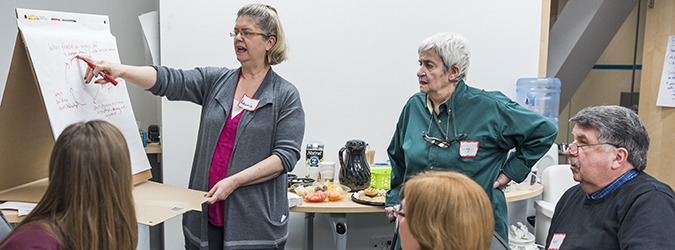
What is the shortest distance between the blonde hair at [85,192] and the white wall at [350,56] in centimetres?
189

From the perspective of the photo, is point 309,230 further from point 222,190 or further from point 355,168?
point 222,190

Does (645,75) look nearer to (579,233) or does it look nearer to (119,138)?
(579,233)

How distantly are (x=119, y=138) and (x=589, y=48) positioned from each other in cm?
478

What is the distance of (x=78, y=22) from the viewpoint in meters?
1.70

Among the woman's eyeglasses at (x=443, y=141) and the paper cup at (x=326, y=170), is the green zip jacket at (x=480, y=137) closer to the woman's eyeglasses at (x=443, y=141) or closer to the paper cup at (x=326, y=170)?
the woman's eyeglasses at (x=443, y=141)

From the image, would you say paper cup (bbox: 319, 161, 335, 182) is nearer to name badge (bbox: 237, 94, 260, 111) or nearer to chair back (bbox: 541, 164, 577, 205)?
name badge (bbox: 237, 94, 260, 111)

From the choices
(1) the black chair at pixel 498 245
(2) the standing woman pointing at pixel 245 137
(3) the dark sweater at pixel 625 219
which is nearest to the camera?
(3) the dark sweater at pixel 625 219

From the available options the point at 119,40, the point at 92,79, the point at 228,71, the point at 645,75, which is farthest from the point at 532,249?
the point at 119,40

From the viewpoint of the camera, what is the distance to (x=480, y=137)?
1.78 m

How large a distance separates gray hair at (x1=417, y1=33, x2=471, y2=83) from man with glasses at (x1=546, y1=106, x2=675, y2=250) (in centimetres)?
46

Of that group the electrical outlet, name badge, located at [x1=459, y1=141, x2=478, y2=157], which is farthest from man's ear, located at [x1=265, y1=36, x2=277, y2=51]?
the electrical outlet

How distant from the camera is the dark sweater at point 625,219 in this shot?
1.27 meters

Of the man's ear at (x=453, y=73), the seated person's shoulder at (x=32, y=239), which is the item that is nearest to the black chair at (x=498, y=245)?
the man's ear at (x=453, y=73)

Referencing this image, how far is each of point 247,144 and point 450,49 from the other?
0.87 meters
